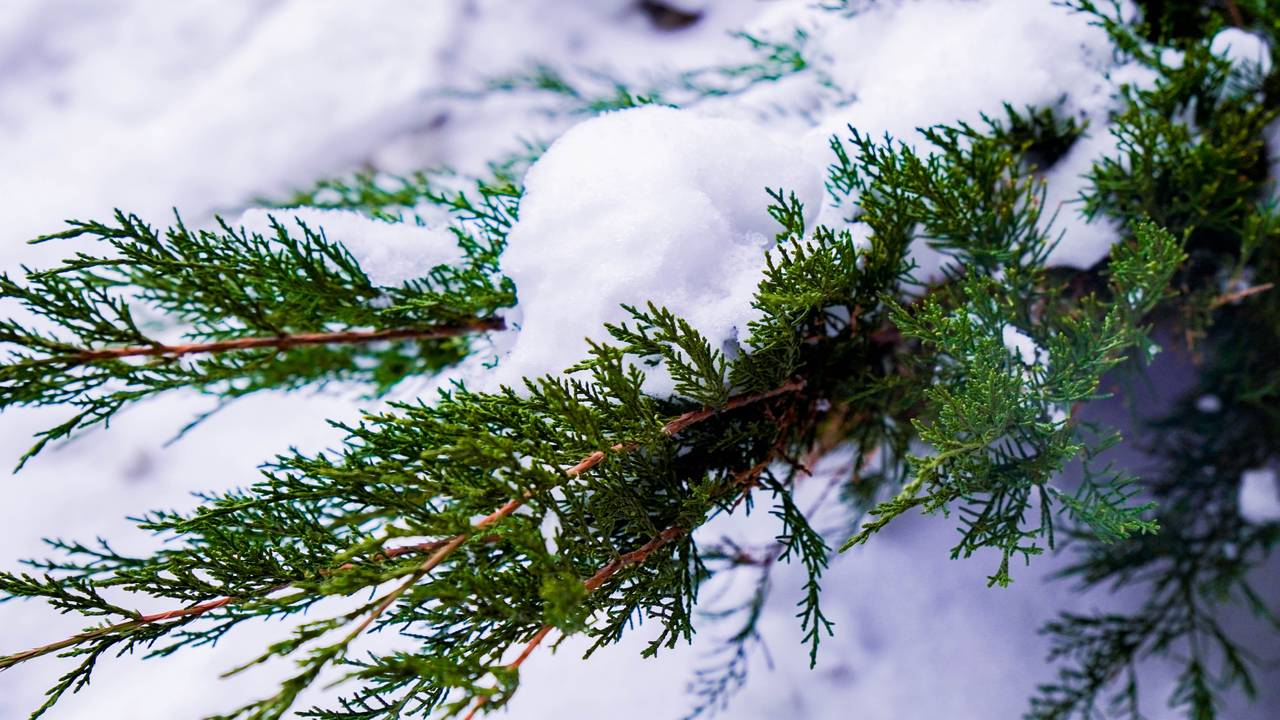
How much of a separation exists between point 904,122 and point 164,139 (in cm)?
140

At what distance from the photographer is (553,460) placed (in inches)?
18.0

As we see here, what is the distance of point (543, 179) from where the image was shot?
57 centimetres

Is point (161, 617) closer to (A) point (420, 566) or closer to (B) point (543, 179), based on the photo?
(A) point (420, 566)

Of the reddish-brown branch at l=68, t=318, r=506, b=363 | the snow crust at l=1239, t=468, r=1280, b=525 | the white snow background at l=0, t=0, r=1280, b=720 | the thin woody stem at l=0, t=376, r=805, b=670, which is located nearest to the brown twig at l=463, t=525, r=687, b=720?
the thin woody stem at l=0, t=376, r=805, b=670

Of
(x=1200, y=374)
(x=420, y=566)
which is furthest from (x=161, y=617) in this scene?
(x=1200, y=374)

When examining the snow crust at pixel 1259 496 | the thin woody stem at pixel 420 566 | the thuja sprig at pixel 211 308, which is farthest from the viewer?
the snow crust at pixel 1259 496

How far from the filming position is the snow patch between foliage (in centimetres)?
53

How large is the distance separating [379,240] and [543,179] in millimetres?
140

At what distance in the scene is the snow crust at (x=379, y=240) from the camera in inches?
24.0

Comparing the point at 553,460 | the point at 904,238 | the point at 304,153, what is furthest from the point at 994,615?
the point at 304,153

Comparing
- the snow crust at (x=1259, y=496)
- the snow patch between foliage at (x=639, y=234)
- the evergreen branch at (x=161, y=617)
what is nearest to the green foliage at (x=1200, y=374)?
the snow crust at (x=1259, y=496)

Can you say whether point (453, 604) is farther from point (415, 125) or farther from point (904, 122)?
point (415, 125)

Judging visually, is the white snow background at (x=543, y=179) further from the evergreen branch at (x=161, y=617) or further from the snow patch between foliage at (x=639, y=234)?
the evergreen branch at (x=161, y=617)

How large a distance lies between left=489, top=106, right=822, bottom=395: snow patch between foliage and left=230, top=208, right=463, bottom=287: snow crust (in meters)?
0.10
